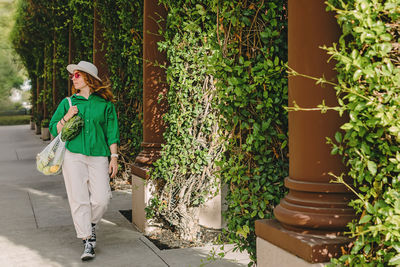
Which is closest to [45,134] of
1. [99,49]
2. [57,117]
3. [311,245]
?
[99,49]

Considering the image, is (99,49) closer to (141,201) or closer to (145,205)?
(141,201)

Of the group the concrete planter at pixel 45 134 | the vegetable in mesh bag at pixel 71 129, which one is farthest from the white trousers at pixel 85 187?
the concrete planter at pixel 45 134

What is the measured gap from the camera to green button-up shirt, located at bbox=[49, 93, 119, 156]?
513cm

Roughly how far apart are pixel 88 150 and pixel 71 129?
28 cm

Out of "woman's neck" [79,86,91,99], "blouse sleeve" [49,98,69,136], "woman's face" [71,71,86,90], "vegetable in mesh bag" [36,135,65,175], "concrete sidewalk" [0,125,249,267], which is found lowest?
"concrete sidewalk" [0,125,249,267]

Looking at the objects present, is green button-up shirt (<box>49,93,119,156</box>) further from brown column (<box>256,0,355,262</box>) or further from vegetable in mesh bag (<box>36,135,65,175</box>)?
brown column (<box>256,0,355,262</box>)

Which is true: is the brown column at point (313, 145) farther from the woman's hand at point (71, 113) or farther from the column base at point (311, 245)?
the woman's hand at point (71, 113)

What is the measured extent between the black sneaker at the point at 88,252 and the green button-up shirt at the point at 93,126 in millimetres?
917

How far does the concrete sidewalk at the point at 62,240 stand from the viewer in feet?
16.2

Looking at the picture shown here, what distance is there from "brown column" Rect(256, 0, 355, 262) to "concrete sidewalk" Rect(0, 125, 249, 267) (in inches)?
51.6

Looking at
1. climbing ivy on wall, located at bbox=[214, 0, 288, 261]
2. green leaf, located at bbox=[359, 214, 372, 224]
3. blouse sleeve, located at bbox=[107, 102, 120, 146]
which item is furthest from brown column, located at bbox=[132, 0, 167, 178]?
green leaf, located at bbox=[359, 214, 372, 224]

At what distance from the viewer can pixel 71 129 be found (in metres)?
5.05

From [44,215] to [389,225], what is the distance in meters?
5.75

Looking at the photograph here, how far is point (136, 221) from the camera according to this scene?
6.33 metres
